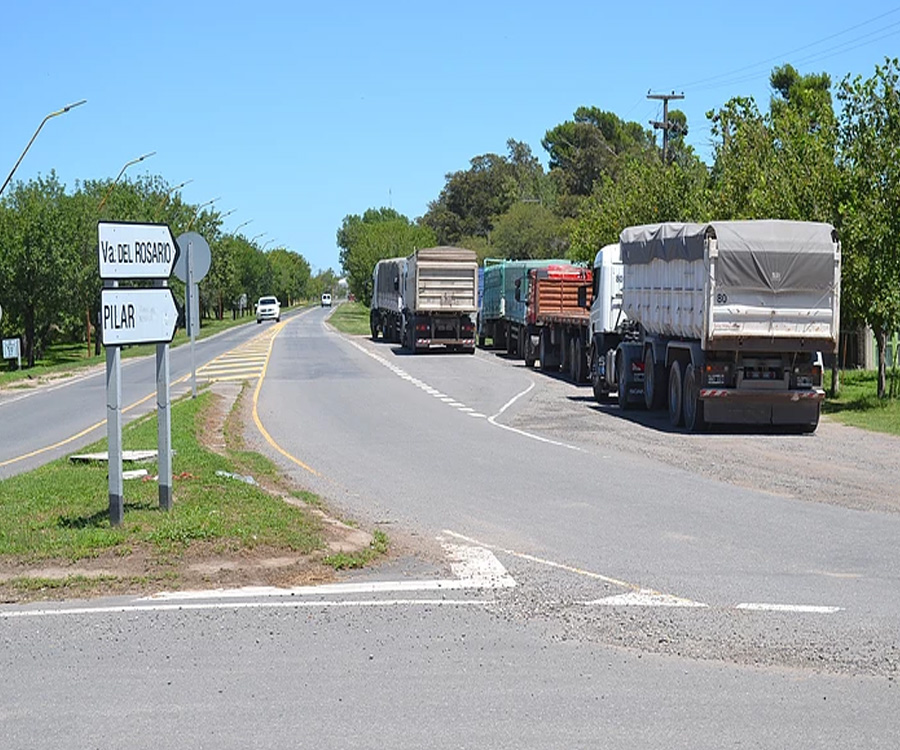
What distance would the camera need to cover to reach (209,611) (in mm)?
8484

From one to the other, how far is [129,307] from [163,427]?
3.60ft

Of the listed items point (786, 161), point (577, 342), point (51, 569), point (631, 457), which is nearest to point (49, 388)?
point (577, 342)

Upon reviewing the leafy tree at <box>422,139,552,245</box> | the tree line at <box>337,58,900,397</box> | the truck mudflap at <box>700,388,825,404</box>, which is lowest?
the truck mudflap at <box>700,388,825,404</box>

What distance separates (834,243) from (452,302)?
2753 cm

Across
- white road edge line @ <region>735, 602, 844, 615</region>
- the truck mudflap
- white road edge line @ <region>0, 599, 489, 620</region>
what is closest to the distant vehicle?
the truck mudflap

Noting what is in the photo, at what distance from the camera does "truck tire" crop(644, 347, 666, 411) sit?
25219mm

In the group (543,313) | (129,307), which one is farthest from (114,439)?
(543,313)

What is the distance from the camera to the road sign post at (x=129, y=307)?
1077 centimetres

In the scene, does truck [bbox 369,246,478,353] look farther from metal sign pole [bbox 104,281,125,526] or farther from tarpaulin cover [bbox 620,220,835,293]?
metal sign pole [bbox 104,281,125,526]

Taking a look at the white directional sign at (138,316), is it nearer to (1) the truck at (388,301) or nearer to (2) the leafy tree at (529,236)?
(1) the truck at (388,301)

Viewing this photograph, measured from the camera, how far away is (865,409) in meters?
25.8

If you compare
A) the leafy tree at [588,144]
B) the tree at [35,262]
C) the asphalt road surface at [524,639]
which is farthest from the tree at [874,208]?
the leafy tree at [588,144]

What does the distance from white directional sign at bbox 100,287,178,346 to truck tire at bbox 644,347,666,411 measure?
50.3 ft

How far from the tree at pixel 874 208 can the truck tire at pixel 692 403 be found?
16.2ft
